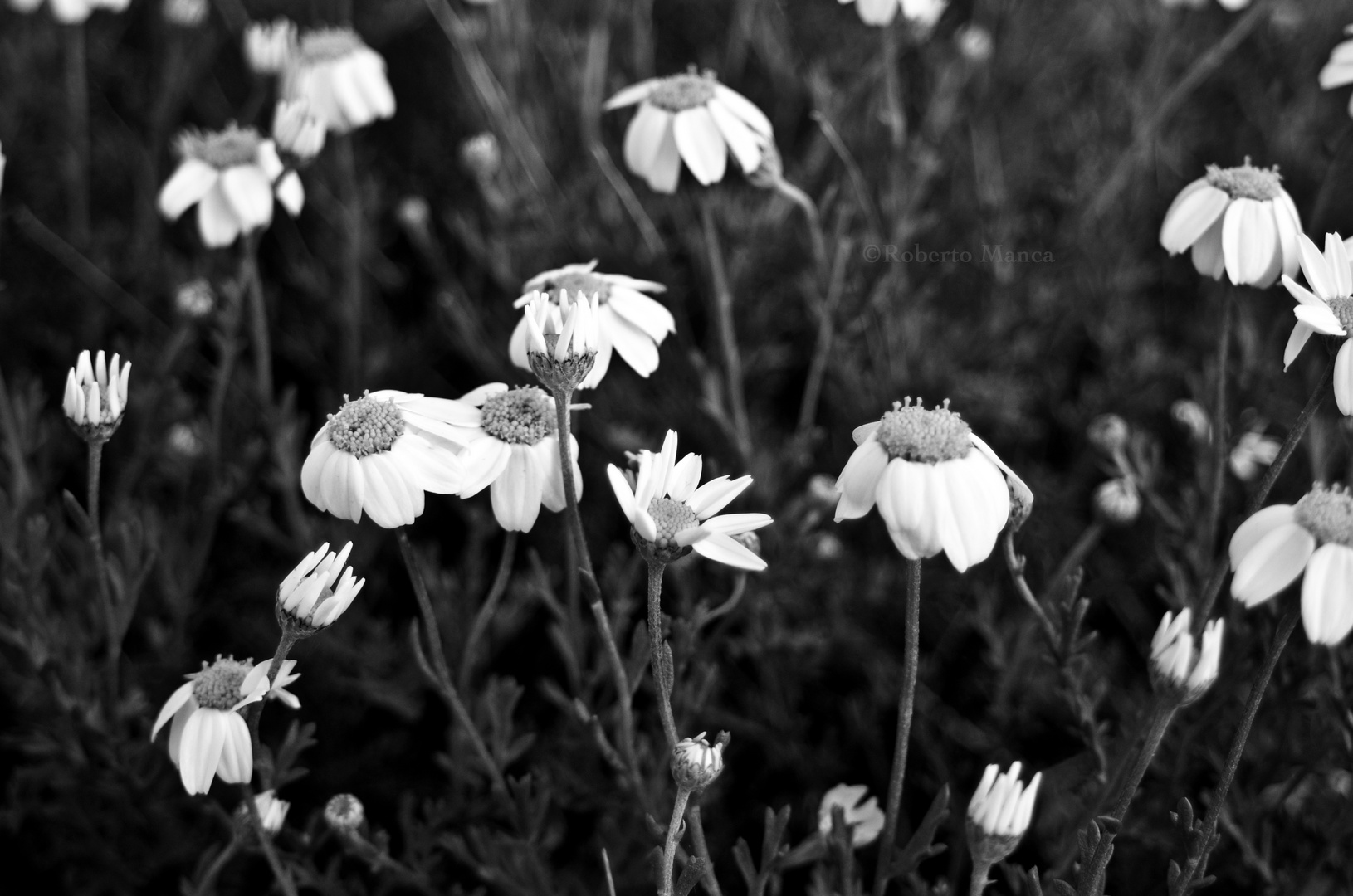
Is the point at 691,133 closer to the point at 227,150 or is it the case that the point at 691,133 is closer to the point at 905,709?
the point at 227,150

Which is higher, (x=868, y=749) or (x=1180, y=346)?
(x=1180, y=346)

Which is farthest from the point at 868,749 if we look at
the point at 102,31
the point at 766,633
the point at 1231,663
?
the point at 102,31

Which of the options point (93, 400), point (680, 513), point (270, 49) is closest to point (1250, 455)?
point (680, 513)

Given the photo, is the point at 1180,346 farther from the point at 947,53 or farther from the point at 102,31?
the point at 102,31

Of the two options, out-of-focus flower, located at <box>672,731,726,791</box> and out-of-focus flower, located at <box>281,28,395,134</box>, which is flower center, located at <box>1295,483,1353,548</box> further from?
out-of-focus flower, located at <box>281,28,395,134</box>

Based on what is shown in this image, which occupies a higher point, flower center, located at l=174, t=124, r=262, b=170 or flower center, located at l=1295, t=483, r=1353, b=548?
flower center, located at l=1295, t=483, r=1353, b=548

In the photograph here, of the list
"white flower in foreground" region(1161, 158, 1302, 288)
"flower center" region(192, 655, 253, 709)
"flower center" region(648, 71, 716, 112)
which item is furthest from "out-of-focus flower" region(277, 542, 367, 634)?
"white flower in foreground" region(1161, 158, 1302, 288)

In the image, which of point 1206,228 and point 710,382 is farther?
point 710,382
